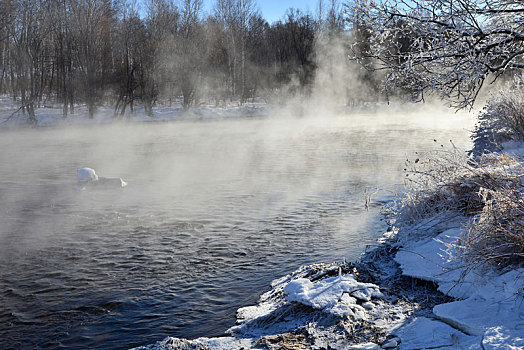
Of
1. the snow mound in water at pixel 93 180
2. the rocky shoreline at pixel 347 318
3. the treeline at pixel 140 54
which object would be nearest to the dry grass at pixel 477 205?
the rocky shoreline at pixel 347 318

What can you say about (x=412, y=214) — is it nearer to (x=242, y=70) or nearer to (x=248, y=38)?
(x=242, y=70)

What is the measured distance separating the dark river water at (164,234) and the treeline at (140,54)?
16.4 m

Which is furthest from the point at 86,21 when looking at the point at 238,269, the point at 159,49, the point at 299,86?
the point at 238,269

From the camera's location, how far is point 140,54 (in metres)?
34.2

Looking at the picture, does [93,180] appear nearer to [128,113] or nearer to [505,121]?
[505,121]

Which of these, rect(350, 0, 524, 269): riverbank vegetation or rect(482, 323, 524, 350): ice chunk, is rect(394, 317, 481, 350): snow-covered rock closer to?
rect(482, 323, 524, 350): ice chunk

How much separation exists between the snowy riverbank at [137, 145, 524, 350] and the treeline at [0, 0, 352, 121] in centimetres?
2650

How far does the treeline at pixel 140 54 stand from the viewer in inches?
1261

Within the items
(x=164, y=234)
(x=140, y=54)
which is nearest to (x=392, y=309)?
(x=164, y=234)

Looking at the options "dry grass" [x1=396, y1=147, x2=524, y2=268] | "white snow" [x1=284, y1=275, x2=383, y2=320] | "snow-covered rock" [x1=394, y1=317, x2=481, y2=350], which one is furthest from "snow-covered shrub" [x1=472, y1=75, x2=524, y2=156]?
"snow-covered rock" [x1=394, y1=317, x2=481, y2=350]

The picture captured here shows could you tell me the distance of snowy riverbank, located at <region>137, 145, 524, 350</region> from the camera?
3.74 m

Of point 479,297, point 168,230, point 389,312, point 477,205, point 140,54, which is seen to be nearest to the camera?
point 479,297

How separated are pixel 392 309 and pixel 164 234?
411 cm

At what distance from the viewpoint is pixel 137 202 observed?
9938 millimetres
